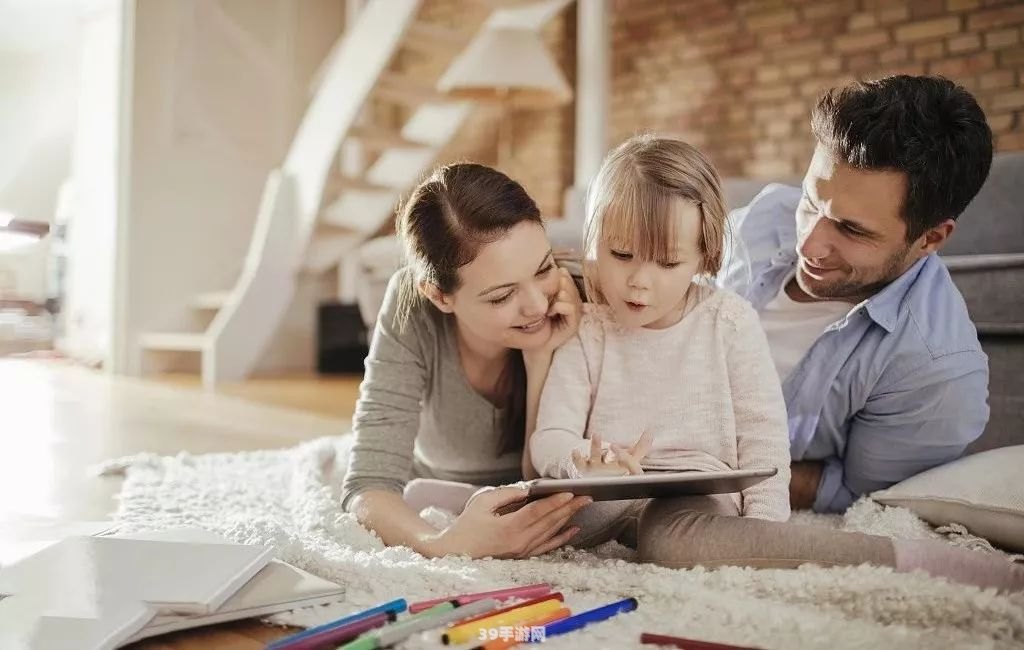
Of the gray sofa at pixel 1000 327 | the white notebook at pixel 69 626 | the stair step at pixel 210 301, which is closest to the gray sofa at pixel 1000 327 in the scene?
the gray sofa at pixel 1000 327

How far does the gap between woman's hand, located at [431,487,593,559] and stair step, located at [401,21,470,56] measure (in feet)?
10.5

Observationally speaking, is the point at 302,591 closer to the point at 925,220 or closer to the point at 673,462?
the point at 673,462

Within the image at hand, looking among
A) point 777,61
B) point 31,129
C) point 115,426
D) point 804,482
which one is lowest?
point 115,426

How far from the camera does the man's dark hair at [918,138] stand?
1.28 meters

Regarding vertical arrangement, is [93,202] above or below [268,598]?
above

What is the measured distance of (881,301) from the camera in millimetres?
1369

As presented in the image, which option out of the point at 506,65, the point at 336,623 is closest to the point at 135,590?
the point at 336,623

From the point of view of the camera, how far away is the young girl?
1.16 meters

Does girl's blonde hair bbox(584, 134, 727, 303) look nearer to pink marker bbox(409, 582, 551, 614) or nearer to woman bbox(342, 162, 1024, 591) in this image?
woman bbox(342, 162, 1024, 591)

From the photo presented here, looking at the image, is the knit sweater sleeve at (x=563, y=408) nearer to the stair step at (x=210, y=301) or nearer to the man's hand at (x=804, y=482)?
the man's hand at (x=804, y=482)

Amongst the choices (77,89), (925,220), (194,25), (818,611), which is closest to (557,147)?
(194,25)

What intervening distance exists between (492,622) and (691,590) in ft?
0.82

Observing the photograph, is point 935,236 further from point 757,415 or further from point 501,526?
point 501,526

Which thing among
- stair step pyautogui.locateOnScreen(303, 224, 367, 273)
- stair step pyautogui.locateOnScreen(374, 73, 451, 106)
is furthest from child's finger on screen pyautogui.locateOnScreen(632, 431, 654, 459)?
stair step pyautogui.locateOnScreen(303, 224, 367, 273)
